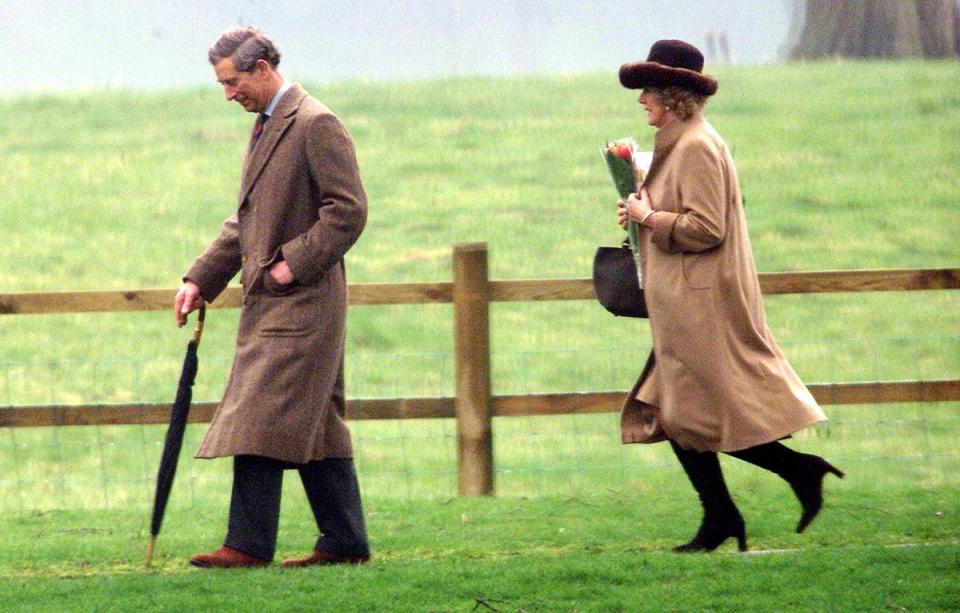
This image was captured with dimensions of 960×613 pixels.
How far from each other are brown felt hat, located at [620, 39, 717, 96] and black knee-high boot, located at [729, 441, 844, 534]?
49.0 inches

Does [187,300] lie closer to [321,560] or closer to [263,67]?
[263,67]

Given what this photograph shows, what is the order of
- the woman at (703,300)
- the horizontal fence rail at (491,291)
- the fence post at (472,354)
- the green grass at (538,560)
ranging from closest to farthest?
1. the green grass at (538,560)
2. the woman at (703,300)
3. the horizontal fence rail at (491,291)
4. the fence post at (472,354)

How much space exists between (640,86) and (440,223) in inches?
459

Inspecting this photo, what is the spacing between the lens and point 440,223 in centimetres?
1727

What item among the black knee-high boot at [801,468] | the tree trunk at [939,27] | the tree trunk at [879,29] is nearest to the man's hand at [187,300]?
the black knee-high boot at [801,468]

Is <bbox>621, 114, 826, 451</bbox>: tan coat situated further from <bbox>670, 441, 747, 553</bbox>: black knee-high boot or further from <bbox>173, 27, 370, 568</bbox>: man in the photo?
<bbox>173, 27, 370, 568</bbox>: man

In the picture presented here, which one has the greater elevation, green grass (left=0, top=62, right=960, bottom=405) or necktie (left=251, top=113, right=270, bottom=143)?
necktie (left=251, top=113, right=270, bottom=143)

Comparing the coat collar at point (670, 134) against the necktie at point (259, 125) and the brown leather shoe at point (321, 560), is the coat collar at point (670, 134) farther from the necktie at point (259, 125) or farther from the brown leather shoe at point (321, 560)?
the brown leather shoe at point (321, 560)

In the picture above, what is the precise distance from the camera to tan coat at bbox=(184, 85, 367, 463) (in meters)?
5.52

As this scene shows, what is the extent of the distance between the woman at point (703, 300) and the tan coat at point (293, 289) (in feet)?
3.35

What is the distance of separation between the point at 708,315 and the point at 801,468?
0.65m

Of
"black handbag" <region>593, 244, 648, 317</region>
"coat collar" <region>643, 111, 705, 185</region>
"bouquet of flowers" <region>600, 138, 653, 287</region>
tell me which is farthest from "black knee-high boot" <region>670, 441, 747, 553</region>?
"coat collar" <region>643, 111, 705, 185</region>

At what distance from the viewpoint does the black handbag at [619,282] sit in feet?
19.4

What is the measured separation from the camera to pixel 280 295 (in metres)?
5.59
